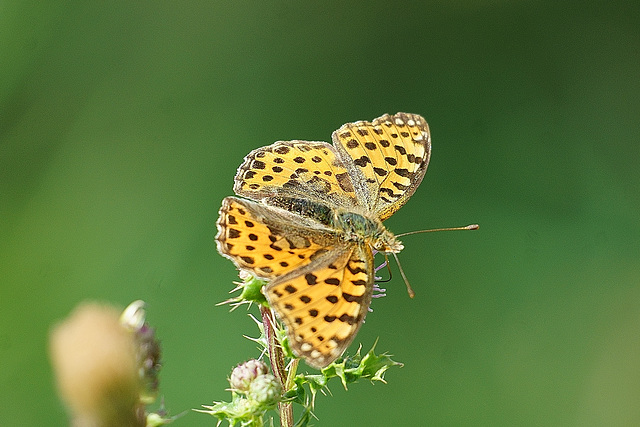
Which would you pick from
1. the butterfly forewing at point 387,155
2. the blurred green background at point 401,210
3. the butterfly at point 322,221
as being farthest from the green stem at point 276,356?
the blurred green background at point 401,210

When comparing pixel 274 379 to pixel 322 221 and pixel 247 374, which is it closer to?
pixel 247 374

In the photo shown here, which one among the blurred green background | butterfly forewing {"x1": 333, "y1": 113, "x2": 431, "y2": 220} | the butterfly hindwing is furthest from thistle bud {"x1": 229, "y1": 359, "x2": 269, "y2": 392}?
the blurred green background

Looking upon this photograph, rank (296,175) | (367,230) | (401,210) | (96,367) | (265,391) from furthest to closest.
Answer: (401,210) < (296,175) < (367,230) < (265,391) < (96,367)

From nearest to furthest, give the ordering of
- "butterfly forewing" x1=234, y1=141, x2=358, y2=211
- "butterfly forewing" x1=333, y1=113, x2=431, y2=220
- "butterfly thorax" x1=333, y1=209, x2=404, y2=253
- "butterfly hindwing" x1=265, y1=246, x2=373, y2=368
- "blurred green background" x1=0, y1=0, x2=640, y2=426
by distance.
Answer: "butterfly hindwing" x1=265, y1=246, x2=373, y2=368 → "butterfly thorax" x1=333, y1=209, x2=404, y2=253 → "butterfly forewing" x1=234, y1=141, x2=358, y2=211 → "butterfly forewing" x1=333, y1=113, x2=431, y2=220 → "blurred green background" x1=0, y1=0, x2=640, y2=426

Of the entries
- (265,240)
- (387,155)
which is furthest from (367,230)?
(387,155)

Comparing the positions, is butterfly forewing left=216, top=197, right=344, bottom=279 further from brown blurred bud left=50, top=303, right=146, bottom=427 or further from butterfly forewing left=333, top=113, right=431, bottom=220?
brown blurred bud left=50, top=303, right=146, bottom=427

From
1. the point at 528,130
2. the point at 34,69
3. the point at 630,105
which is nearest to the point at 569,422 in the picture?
the point at 528,130
